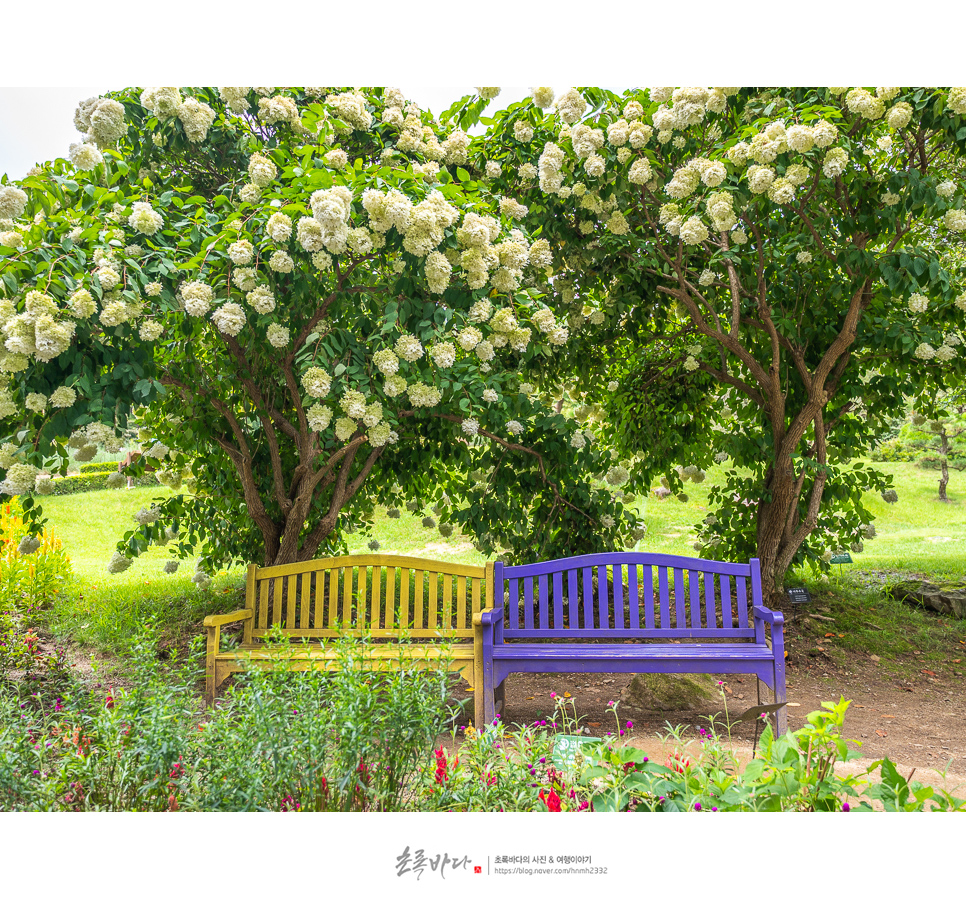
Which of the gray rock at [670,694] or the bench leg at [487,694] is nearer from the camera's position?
the bench leg at [487,694]

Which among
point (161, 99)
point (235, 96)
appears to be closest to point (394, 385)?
point (161, 99)

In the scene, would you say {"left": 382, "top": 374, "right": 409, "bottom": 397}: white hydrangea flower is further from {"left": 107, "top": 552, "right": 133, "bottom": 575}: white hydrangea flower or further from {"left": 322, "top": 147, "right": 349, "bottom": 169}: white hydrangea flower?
{"left": 107, "top": 552, "right": 133, "bottom": 575}: white hydrangea flower

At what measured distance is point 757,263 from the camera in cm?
429

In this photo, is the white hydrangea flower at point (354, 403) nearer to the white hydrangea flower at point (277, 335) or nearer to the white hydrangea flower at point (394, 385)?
the white hydrangea flower at point (394, 385)

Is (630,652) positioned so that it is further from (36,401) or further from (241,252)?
(36,401)

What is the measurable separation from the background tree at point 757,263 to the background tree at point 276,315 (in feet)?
2.20

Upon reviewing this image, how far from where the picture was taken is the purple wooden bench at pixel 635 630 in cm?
296

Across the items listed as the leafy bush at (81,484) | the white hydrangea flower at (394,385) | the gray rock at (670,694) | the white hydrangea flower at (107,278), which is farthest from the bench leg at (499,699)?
the leafy bush at (81,484)

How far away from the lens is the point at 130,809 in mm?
1579

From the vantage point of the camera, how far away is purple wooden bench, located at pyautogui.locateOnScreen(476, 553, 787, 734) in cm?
296

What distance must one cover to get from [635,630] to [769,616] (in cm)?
65

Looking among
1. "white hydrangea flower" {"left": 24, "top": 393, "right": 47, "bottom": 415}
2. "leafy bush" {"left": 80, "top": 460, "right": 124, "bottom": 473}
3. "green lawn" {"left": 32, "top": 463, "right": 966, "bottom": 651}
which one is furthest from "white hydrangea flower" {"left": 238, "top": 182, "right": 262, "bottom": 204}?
"leafy bush" {"left": 80, "top": 460, "right": 124, "bottom": 473}
